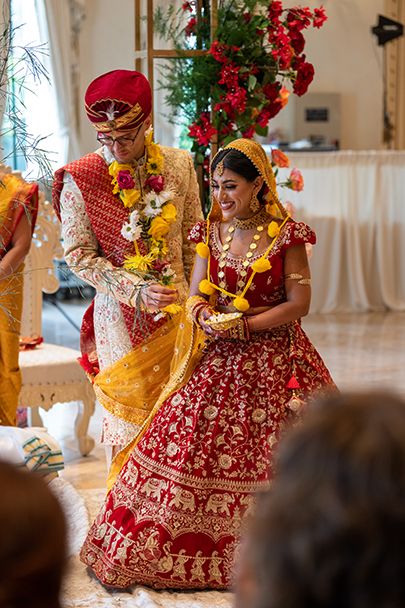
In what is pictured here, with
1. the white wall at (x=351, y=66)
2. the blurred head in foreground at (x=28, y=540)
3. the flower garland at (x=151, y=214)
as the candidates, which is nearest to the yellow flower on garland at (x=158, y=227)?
the flower garland at (x=151, y=214)

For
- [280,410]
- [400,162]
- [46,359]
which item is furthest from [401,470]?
[400,162]

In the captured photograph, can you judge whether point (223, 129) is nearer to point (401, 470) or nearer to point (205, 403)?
point (205, 403)

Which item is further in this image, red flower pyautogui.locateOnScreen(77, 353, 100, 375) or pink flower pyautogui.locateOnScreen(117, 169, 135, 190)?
red flower pyautogui.locateOnScreen(77, 353, 100, 375)

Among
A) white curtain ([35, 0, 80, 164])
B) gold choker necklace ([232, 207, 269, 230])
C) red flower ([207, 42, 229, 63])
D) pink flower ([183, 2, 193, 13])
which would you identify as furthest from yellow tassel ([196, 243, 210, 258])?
white curtain ([35, 0, 80, 164])

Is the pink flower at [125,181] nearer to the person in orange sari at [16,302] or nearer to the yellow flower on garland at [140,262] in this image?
the yellow flower on garland at [140,262]

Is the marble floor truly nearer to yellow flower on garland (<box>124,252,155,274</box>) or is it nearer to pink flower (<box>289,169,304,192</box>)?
pink flower (<box>289,169,304,192</box>)

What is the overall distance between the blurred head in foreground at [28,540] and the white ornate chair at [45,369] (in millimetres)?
3103

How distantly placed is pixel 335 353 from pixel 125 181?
3.88 metres

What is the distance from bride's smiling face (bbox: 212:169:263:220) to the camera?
230 centimetres

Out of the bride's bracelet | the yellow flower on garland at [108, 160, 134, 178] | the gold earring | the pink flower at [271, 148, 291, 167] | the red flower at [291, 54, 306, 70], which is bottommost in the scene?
the bride's bracelet

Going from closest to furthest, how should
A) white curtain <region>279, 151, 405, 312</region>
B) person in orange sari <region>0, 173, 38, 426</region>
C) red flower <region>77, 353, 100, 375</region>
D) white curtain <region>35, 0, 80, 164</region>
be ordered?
red flower <region>77, 353, 100, 375</region> < person in orange sari <region>0, 173, 38, 426</region> < white curtain <region>279, 151, 405, 312</region> < white curtain <region>35, 0, 80, 164</region>

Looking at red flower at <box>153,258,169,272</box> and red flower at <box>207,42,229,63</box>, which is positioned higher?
red flower at <box>207,42,229,63</box>

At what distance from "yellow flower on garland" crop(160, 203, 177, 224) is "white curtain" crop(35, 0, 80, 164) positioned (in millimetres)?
6499

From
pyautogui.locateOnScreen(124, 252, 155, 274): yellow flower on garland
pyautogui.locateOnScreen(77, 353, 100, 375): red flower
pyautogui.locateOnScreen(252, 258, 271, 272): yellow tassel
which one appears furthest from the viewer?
pyautogui.locateOnScreen(77, 353, 100, 375): red flower
